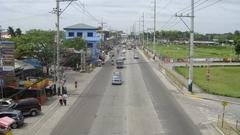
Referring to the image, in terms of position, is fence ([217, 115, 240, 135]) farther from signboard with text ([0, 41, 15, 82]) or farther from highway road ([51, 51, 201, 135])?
signboard with text ([0, 41, 15, 82])

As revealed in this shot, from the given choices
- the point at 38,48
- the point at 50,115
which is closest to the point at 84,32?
the point at 38,48

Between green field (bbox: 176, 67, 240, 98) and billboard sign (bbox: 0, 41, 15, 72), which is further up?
billboard sign (bbox: 0, 41, 15, 72)

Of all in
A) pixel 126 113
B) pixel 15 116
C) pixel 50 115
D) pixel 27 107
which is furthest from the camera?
pixel 126 113

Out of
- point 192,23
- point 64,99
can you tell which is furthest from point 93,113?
point 192,23

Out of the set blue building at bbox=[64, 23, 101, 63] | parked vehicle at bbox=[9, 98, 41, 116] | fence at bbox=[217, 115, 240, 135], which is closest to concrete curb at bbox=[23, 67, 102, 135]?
parked vehicle at bbox=[9, 98, 41, 116]

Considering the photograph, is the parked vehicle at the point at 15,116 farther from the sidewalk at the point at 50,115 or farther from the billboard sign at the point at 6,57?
the billboard sign at the point at 6,57

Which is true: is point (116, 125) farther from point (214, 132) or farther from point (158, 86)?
→ point (158, 86)

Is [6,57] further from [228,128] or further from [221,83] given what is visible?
[221,83]

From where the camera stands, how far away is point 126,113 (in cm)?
4125

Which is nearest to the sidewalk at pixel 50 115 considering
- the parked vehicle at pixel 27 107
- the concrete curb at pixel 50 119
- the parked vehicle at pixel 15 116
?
the concrete curb at pixel 50 119

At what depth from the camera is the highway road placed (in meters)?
34.0

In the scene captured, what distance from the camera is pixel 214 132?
1339 inches

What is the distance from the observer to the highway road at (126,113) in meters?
34.0

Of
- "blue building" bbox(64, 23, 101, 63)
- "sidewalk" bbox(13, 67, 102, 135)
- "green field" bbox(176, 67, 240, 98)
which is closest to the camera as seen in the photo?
"sidewalk" bbox(13, 67, 102, 135)
